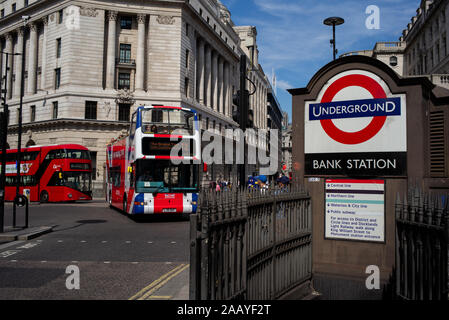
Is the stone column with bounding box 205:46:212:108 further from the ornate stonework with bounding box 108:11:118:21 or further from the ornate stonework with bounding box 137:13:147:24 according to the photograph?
the ornate stonework with bounding box 108:11:118:21

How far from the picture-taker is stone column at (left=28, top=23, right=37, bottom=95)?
41875 mm

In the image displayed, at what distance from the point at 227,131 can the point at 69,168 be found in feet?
102

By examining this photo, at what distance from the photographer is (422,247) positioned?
4.12m

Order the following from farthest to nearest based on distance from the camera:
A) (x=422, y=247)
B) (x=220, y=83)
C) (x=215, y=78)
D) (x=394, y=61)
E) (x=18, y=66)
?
(x=394, y=61)
(x=220, y=83)
(x=215, y=78)
(x=18, y=66)
(x=422, y=247)

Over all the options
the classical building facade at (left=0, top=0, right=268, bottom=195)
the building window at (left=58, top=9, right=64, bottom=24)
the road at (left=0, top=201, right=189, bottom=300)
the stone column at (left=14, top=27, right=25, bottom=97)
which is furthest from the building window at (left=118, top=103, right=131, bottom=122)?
the road at (left=0, top=201, right=189, bottom=300)

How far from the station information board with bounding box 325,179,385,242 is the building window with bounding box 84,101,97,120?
3492cm

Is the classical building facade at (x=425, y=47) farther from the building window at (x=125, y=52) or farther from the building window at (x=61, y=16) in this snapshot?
the building window at (x=61, y=16)

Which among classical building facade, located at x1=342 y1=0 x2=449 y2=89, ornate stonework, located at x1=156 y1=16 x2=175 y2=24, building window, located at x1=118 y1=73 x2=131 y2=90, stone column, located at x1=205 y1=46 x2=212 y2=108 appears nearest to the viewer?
building window, located at x1=118 y1=73 x2=131 y2=90

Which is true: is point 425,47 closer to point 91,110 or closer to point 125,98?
point 125,98

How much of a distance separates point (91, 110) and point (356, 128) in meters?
35.3

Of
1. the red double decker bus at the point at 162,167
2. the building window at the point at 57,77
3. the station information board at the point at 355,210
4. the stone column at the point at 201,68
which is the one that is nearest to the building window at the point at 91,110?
the building window at the point at 57,77

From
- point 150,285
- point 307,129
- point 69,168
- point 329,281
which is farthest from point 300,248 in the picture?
point 69,168

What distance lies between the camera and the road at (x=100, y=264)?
570 centimetres

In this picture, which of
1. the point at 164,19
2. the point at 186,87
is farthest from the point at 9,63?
the point at 186,87
